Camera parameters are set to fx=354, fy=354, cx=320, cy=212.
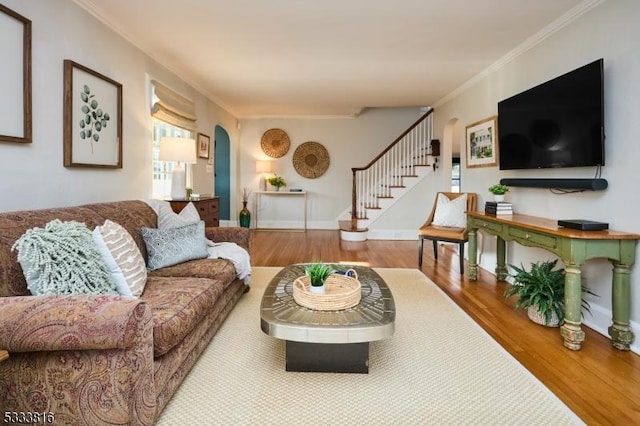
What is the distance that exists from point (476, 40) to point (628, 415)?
3.20m

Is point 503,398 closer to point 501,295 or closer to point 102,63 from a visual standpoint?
point 501,295

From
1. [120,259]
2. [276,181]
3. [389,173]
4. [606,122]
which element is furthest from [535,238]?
[276,181]

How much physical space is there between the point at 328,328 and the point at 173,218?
1.85m

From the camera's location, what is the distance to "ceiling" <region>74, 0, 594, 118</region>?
9.23 feet

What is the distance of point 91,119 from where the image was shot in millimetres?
2848

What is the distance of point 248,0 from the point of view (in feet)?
8.91

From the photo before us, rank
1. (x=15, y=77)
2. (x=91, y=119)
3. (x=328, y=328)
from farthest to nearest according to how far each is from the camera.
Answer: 1. (x=91, y=119)
2. (x=15, y=77)
3. (x=328, y=328)

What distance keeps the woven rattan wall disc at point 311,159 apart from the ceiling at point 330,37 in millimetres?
2532

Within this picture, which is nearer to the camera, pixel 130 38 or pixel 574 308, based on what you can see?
pixel 574 308

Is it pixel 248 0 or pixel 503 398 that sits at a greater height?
pixel 248 0

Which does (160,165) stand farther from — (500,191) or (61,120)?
(500,191)

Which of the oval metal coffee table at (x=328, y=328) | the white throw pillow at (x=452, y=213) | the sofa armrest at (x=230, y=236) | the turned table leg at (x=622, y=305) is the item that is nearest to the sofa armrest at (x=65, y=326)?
the oval metal coffee table at (x=328, y=328)

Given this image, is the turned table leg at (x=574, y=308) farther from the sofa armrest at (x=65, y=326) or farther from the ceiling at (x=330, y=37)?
the sofa armrest at (x=65, y=326)

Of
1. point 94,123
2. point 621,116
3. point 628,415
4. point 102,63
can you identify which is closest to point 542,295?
point 628,415
